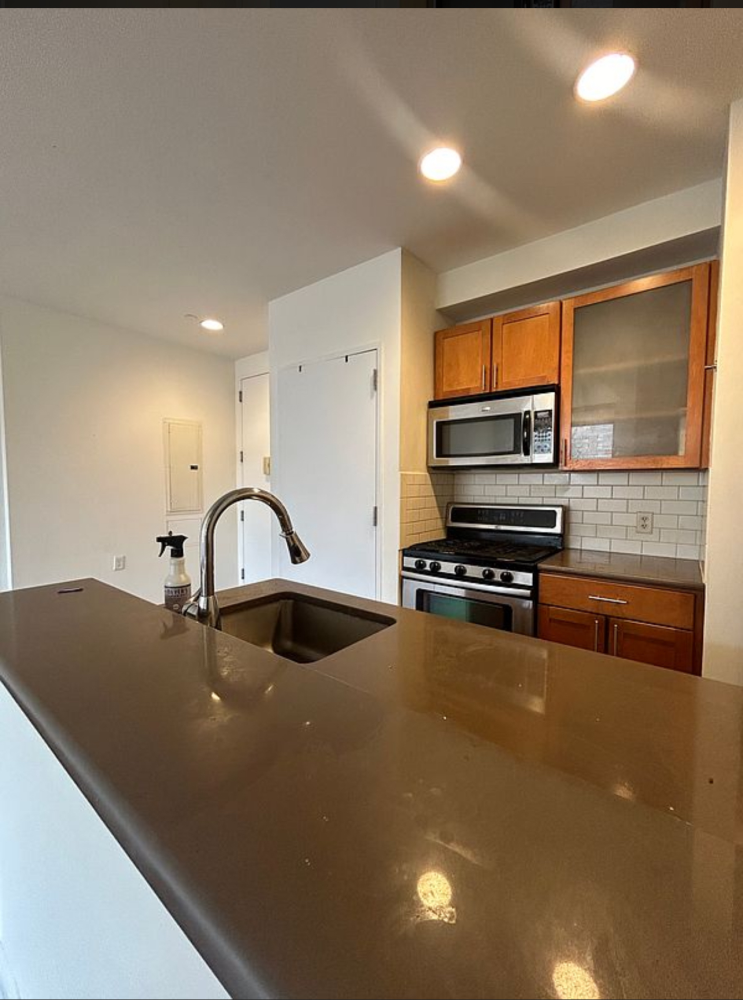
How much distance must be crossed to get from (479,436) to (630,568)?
40.8 inches

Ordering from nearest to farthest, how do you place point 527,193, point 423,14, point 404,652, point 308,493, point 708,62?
point 404,652 → point 423,14 → point 708,62 → point 527,193 → point 308,493

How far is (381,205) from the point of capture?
1.99 meters

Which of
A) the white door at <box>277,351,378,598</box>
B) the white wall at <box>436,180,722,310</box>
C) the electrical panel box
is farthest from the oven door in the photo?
the electrical panel box

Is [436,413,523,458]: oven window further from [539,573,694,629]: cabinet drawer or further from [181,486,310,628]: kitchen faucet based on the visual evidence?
[181,486,310,628]: kitchen faucet

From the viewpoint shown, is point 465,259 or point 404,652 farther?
point 465,259

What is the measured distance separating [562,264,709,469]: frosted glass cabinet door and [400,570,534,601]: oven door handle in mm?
738

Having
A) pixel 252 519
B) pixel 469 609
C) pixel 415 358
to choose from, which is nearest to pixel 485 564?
pixel 469 609

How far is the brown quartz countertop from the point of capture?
177 cm

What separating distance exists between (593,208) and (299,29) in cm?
149

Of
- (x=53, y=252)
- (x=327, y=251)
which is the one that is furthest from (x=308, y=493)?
(x=53, y=252)

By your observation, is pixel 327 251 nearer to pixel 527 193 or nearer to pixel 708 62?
pixel 527 193

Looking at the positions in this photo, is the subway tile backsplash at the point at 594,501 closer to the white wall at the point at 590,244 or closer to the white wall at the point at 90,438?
the white wall at the point at 590,244

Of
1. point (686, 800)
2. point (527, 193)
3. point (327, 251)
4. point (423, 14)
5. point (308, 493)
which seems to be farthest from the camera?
point (308, 493)

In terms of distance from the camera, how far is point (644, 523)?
2297 millimetres
